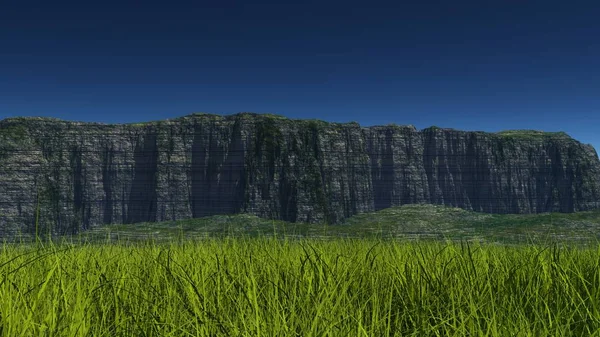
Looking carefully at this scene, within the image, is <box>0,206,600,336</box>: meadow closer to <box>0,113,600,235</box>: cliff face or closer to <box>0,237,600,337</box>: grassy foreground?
<box>0,237,600,337</box>: grassy foreground

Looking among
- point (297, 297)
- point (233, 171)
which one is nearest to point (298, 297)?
point (297, 297)

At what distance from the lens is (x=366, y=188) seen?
614 feet

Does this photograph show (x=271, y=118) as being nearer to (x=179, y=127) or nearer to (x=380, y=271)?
(x=179, y=127)

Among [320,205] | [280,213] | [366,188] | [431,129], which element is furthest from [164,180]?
[431,129]

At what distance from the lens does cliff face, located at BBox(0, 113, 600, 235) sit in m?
164

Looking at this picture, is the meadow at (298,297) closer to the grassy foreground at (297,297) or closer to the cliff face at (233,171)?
the grassy foreground at (297,297)

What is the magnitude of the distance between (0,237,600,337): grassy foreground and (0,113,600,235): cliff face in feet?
531

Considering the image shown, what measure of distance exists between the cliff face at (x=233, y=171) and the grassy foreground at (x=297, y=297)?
162 m

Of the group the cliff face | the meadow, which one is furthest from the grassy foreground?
the cliff face

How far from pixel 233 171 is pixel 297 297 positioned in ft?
579

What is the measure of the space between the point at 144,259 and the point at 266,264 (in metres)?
2.26

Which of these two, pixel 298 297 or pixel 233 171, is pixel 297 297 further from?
pixel 233 171

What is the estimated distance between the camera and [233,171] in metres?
178

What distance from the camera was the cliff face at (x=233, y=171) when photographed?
16375cm
